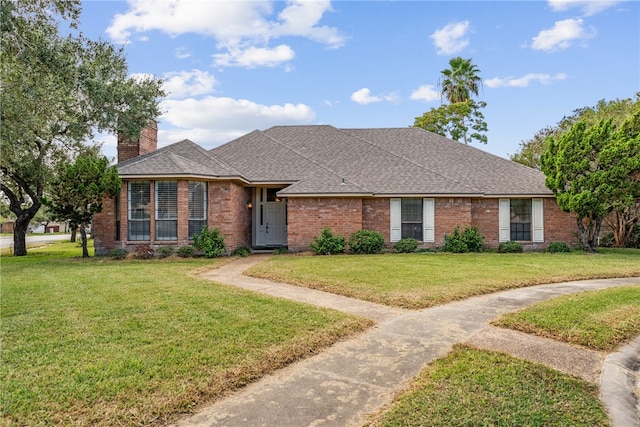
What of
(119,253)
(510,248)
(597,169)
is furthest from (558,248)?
(119,253)

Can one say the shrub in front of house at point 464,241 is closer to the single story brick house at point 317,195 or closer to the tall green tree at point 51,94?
the single story brick house at point 317,195

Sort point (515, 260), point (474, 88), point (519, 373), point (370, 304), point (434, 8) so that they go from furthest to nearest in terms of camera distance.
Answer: point (474, 88), point (434, 8), point (515, 260), point (370, 304), point (519, 373)

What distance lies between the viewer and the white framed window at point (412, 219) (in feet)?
51.1

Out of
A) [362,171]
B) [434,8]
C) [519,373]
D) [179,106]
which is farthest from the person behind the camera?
[179,106]

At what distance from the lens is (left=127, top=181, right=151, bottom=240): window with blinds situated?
46.0ft

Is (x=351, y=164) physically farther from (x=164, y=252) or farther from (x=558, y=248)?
(x=558, y=248)

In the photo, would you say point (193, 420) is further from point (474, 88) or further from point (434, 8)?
point (474, 88)

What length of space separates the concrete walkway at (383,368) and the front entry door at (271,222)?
10.4 metres

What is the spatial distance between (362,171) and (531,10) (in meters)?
8.29

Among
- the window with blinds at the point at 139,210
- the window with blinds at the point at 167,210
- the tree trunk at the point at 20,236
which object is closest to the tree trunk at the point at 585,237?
the window with blinds at the point at 167,210

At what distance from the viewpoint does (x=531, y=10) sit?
12.5 metres

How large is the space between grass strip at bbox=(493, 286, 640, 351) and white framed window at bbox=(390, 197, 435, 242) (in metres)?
8.48

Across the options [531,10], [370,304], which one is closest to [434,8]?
[531,10]

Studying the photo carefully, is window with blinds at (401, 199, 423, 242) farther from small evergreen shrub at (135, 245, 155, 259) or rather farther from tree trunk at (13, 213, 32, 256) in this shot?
tree trunk at (13, 213, 32, 256)
